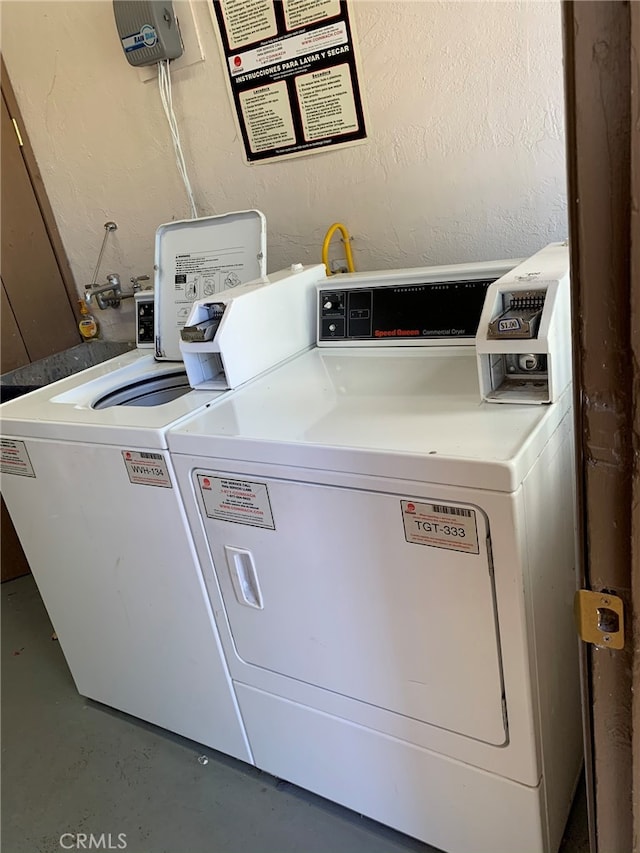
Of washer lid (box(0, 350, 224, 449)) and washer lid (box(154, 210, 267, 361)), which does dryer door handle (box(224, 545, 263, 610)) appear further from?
washer lid (box(154, 210, 267, 361))

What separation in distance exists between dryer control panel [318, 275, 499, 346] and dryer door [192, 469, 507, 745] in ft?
1.97

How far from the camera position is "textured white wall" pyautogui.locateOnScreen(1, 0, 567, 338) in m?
1.57

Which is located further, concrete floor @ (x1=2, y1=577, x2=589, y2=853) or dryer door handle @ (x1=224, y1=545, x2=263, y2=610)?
concrete floor @ (x1=2, y1=577, x2=589, y2=853)

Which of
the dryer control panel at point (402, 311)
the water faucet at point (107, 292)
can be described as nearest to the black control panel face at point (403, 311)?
the dryer control panel at point (402, 311)

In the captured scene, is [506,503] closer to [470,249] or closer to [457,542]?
[457,542]

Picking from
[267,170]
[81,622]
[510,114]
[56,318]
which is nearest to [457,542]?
[510,114]

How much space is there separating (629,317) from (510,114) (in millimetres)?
1196

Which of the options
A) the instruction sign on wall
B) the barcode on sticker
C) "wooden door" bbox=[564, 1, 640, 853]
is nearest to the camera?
"wooden door" bbox=[564, 1, 640, 853]

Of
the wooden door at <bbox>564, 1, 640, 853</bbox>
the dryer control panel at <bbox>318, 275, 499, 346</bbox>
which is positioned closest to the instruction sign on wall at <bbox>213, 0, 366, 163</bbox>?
the dryer control panel at <bbox>318, 275, 499, 346</bbox>

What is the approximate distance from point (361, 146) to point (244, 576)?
→ 4.22 ft

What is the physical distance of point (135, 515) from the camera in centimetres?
148

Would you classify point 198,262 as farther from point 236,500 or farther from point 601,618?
point 601,618

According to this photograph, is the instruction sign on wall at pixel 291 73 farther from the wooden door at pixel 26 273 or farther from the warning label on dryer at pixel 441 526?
the warning label on dryer at pixel 441 526

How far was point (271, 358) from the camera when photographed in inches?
64.3
